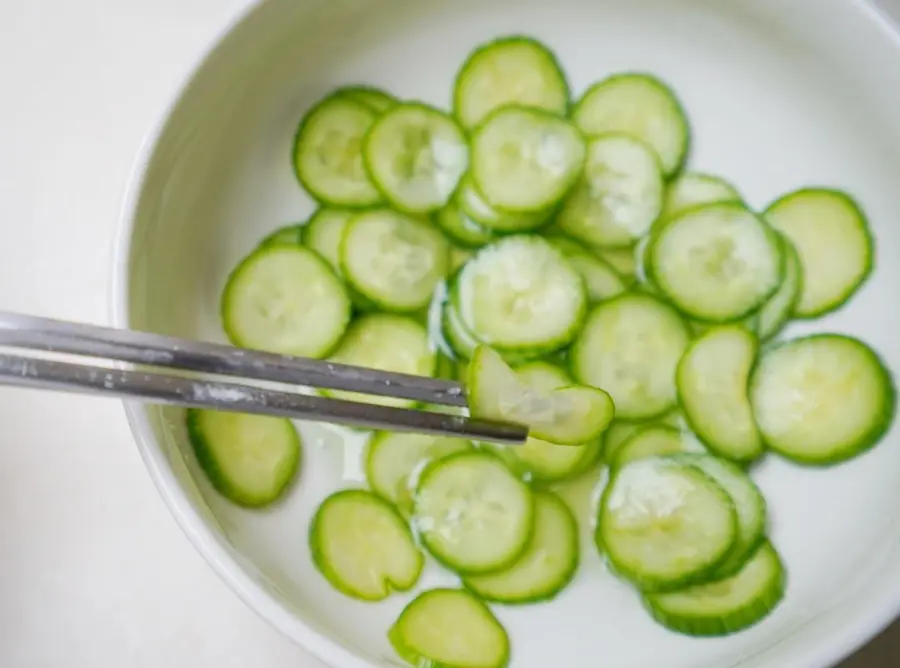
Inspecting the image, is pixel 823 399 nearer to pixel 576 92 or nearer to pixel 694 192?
pixel 694 192

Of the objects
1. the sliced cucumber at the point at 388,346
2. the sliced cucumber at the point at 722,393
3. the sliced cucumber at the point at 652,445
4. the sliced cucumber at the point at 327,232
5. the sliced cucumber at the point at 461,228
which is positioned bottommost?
the sliced cucumber at the point at 388,346

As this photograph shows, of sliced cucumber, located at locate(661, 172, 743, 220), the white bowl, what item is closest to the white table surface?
the white bowl

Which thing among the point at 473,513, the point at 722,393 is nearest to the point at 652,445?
the point at 722,393

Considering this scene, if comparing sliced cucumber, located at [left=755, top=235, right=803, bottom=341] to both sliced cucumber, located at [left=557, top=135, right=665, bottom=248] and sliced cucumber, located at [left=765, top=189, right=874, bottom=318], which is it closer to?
sliced cucumber, located at [left=765, top=189, right=874, bottom=318]

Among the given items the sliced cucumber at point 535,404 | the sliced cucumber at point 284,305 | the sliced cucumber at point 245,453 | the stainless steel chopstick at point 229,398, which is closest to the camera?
the stainless steel chopstick at point 229,398

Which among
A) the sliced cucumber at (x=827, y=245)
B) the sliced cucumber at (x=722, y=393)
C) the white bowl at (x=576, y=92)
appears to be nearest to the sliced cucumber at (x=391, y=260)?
the white bowl at (x=576, y=92)

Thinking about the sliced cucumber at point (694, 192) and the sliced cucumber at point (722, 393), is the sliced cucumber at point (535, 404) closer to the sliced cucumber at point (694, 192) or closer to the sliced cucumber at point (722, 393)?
the sliced cucumber at point (722, 393)
